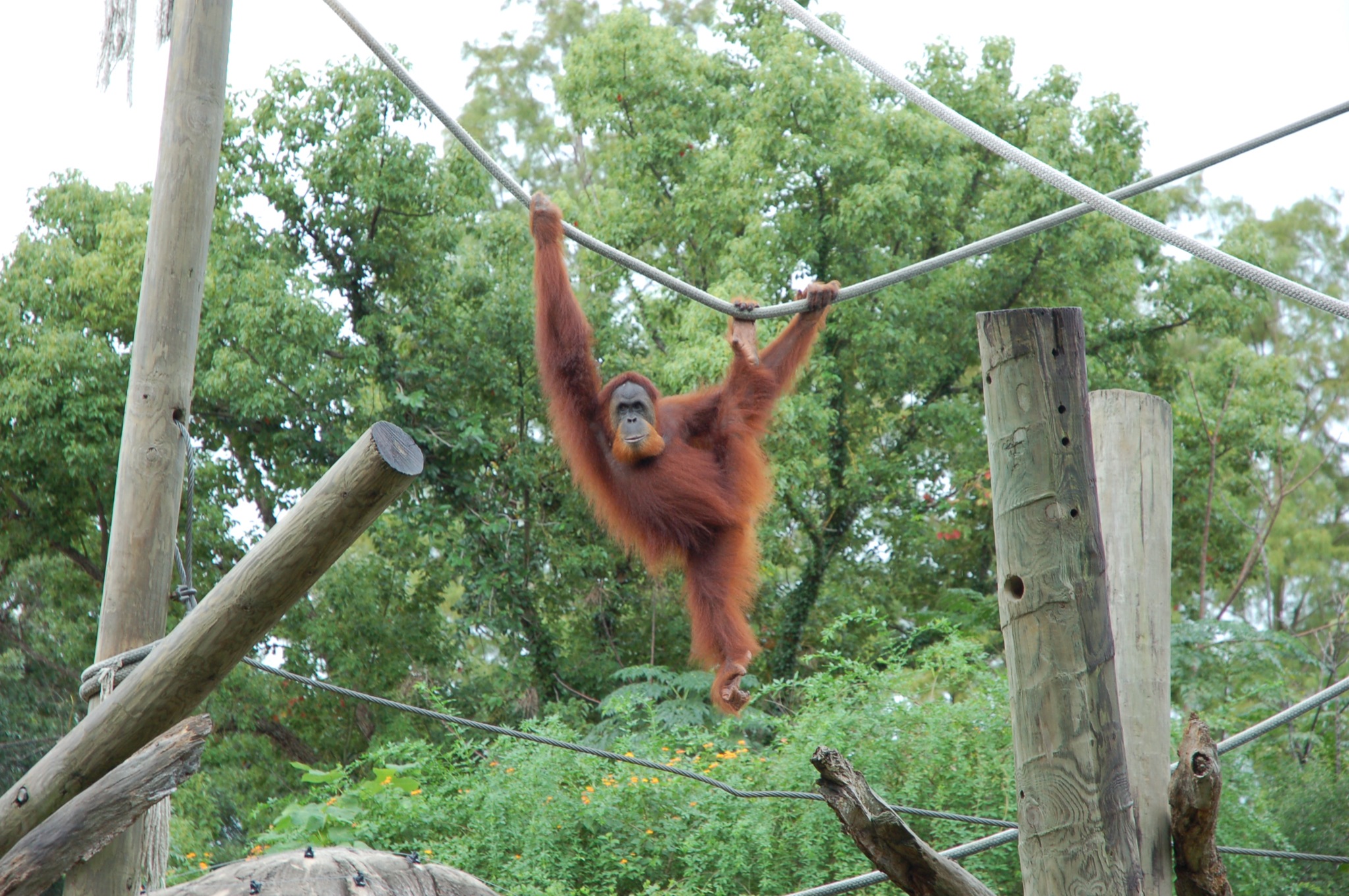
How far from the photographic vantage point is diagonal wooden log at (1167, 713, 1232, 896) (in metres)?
2.69

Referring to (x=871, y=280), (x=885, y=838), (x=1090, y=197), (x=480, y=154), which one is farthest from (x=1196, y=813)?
(x=480, y=154)

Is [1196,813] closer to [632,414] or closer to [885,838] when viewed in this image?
[885,838]

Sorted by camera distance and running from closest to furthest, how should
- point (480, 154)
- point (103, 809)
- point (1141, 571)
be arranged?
1. point (103, 809)
2. point (1141, 571)
3. point (480, 154)

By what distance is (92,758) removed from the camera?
296cm

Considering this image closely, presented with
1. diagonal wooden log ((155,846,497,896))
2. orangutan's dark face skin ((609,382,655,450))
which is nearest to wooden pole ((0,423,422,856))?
diagonal wooden log ((155,846,497,896))

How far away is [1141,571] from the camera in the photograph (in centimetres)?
300

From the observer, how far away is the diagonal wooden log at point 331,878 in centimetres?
232

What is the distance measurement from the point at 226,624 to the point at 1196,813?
2108mm

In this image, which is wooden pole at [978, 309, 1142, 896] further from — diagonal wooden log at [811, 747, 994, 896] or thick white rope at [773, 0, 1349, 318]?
thick white rope at [773, 0, 1349, 318]

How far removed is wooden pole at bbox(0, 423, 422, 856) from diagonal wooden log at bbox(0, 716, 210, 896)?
0.07 metres

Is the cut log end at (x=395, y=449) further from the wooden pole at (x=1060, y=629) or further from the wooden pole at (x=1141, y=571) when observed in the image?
the wooden pole at (x=1141, y=571)

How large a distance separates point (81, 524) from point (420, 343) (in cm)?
361

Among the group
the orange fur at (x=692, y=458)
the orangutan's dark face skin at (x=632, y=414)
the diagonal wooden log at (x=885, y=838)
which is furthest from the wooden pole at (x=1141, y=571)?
the orangutan's dark face skin at (x=632, y=414)

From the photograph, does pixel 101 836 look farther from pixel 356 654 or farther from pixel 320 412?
pixel 356 654
